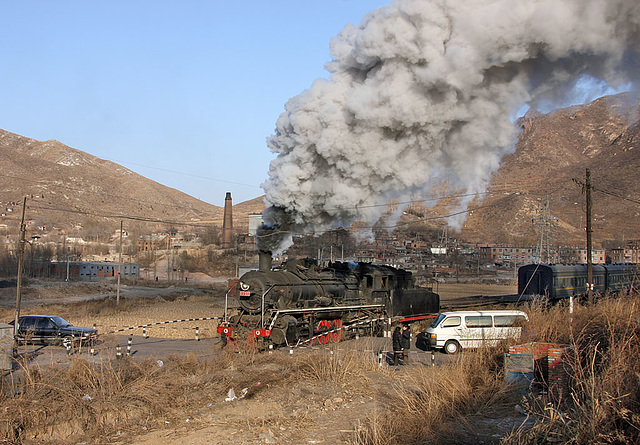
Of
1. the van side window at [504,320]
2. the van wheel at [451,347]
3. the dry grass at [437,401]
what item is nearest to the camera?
the dry grass at [437,401]

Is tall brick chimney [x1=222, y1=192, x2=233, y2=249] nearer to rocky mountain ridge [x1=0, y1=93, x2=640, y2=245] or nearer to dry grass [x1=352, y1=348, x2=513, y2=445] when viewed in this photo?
rocky mountain ridge [x1=0, y1=93, x2=640, y2=245]

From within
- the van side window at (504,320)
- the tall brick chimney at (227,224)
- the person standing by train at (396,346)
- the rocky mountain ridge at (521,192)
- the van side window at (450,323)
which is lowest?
the person standing by train at (396,346)

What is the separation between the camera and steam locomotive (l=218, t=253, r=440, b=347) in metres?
19.6

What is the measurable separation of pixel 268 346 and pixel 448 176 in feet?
36.8

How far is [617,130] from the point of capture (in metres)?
190

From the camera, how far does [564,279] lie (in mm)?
36531

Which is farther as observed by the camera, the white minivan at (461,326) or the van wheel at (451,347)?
the van wheel at (451,347)

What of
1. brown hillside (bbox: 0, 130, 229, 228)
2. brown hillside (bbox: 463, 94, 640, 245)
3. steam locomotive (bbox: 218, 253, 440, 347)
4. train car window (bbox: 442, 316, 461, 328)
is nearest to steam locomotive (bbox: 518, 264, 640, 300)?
steam locomotive (bbox: 218, 253, 440, 347)

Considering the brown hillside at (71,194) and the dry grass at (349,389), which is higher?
the brown hillside at (71,194)

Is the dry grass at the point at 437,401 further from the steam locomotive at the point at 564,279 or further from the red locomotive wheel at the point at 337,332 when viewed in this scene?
the steam locomotive at the point at 564,279

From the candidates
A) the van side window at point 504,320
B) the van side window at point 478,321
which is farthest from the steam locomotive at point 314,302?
the van side window at point 504,320

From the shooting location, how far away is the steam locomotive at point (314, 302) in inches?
772

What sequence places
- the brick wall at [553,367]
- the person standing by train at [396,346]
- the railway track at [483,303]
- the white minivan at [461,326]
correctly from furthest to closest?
the railway track at [483,303], the white minivan at [461,326], the person standing by train at [396,346], the brick wall at [553,367]

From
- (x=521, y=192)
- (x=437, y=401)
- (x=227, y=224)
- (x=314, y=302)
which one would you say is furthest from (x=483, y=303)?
(x=521, y=192)
